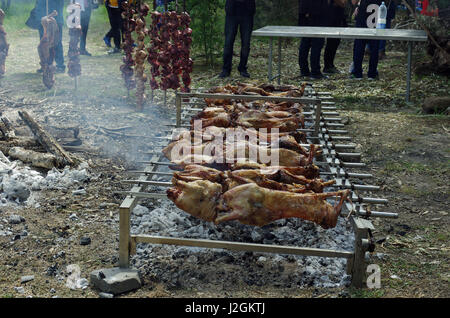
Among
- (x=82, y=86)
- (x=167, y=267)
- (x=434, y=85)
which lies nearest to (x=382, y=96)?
(x=434, y=85)

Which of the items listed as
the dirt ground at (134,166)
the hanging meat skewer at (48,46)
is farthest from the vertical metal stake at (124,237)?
the hanging meat skewer at (48,46)

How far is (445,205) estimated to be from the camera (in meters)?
5.59

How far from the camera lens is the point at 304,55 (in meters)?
12.4

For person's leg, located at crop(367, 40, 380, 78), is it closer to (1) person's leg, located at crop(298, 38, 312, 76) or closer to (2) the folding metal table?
(2) the folding metal table

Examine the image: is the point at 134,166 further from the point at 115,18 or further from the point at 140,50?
the point at 115,18

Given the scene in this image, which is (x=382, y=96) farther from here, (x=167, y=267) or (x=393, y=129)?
(x=167, y=267)

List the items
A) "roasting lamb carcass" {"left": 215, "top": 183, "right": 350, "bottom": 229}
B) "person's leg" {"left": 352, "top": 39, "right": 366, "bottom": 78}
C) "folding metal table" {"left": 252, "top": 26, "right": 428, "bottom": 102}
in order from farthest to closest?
"person's leg" {"left": 352, "top": 39, "right": 366, "bottom": 78} → "folding metal table" {"left": 252, "top": 26, "right": 428, "bottom": 102} → "roasting lamb carcass" {"left": 215, "top": 183, "right": 350, "bottom": 229}

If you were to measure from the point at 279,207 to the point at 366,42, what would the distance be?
9.47 meters

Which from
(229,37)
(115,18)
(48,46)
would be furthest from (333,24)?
(48,46)

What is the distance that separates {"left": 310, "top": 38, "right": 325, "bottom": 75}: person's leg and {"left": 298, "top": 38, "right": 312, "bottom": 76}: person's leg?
0.16m

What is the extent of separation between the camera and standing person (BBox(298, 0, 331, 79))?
1216 centimetres

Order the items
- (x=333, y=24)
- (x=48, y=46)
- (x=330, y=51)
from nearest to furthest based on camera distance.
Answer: (x=48, y=46), (x=333, y=24), (x=330, y=51)

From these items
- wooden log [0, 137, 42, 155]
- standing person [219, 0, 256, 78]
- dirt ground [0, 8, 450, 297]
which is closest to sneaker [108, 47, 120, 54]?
dirt ground [0, 8, 450, 297]

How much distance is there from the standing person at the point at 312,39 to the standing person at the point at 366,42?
0.78 meters
